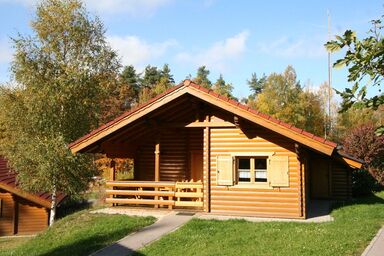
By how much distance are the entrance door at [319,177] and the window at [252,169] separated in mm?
6272

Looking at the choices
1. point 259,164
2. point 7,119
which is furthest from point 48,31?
point 259,164

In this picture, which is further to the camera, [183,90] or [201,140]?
[201,140]

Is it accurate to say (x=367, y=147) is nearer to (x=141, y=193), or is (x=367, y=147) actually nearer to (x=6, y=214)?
(x=141, y=193)

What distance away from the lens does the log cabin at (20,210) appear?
808 inches

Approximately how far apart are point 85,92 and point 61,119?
1.85 metres

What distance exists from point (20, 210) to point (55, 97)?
672cm

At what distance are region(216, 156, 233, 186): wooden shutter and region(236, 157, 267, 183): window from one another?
1.28 feet

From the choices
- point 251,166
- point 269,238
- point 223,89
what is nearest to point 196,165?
point 251,166

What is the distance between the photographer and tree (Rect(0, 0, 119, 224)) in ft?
62.3

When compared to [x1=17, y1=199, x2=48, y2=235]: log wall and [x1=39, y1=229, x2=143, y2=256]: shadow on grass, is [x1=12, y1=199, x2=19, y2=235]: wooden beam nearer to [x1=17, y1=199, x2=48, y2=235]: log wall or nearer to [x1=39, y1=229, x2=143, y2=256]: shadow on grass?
[x1=17, y1=199, x2=48, y2=235]: log wall

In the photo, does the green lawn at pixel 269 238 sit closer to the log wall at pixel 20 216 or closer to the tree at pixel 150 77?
the log wall at pixel 20 216

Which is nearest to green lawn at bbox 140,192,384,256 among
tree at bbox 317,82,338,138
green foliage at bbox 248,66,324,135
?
green foliage at bbox 248,66,324,135

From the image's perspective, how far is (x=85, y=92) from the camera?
2027 centimetres

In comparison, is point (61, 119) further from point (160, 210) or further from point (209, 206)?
point (209, 206)
